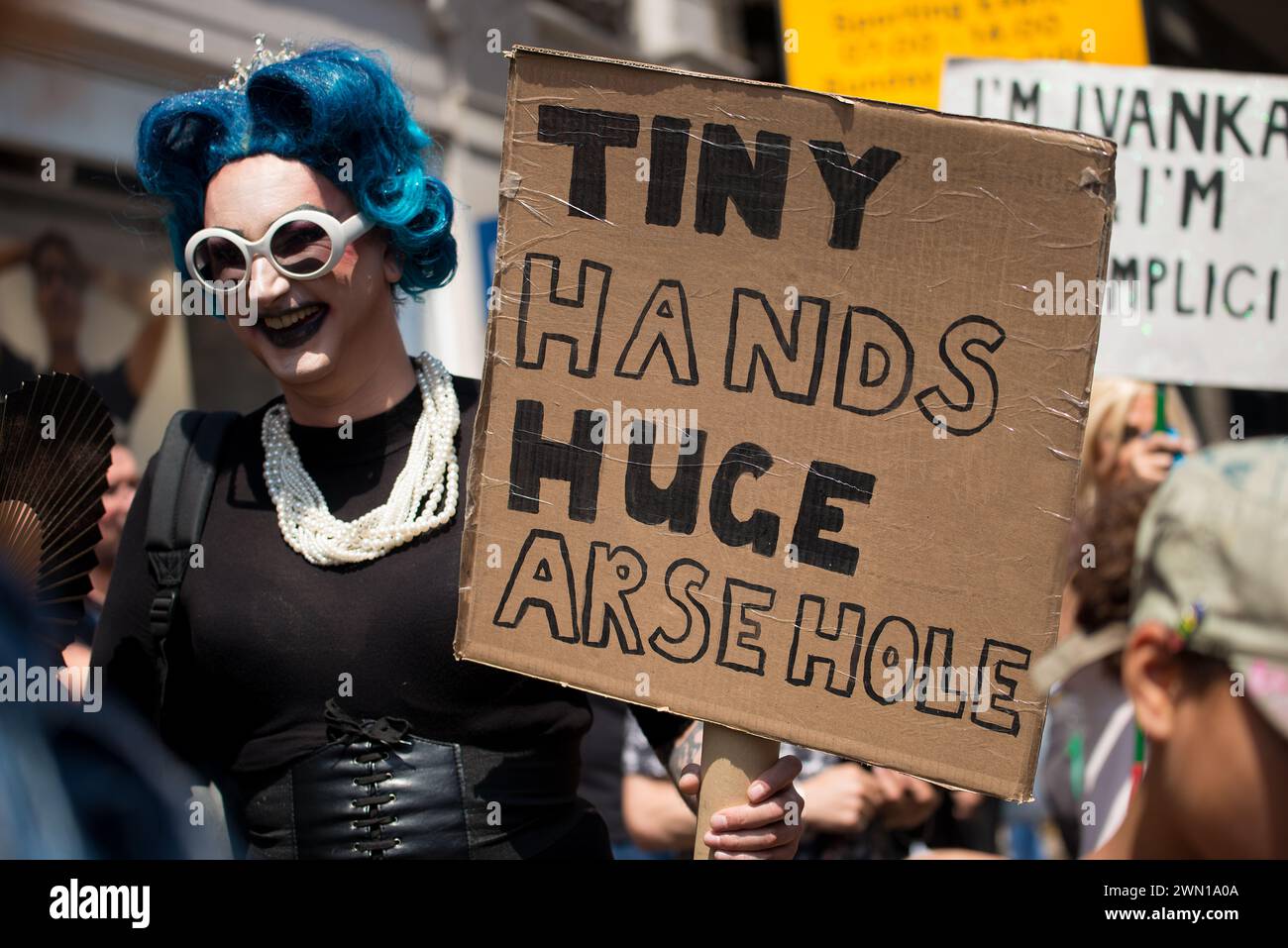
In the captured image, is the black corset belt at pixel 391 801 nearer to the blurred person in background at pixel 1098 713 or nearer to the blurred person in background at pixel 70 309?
the blurred person in background at pixel 1098 713

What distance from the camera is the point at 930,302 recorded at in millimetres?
1696

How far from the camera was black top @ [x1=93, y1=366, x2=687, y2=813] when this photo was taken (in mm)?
1915

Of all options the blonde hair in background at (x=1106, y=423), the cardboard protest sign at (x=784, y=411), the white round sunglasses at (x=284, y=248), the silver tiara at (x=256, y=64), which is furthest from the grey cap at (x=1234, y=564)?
the blonde hair in background at (x=1106, y=423)

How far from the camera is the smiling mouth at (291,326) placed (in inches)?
78.0

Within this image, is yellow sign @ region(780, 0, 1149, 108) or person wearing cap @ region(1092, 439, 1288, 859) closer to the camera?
person wearing cap @ region(1092, 439, 1288, 859)

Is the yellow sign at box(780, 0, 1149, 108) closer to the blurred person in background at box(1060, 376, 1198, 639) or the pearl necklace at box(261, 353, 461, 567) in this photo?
the blurred person in background at box(1060, 376, 1198, 639)

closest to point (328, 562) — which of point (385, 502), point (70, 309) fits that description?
point (385, 502)

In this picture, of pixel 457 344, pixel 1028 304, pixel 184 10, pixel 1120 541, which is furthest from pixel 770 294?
pixel 457 344

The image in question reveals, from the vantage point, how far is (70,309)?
5.32m

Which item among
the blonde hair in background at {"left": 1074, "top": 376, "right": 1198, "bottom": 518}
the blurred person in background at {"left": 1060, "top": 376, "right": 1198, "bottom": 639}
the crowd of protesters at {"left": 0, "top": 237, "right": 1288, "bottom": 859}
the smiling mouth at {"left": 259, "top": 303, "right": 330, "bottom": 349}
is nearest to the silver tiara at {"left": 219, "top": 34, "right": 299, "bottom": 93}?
the smiling mouth at {"left": 259, "top": 303, "right": 330, "bottom": 349}

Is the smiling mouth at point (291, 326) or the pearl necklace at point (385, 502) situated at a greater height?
the smiling mouth at point (291, 326)

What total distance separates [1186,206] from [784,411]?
226cm

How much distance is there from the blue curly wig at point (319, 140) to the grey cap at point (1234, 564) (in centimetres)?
126

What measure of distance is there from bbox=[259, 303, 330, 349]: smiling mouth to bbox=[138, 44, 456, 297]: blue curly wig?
0.18 metres
